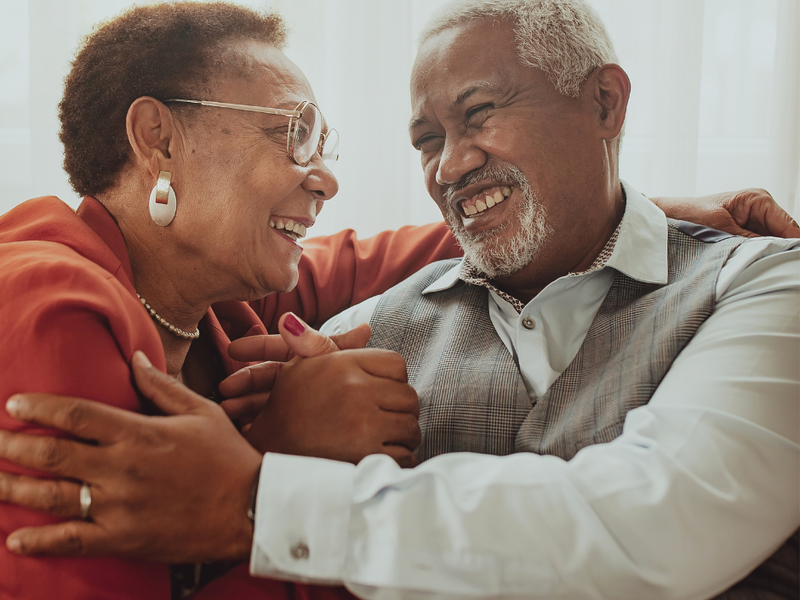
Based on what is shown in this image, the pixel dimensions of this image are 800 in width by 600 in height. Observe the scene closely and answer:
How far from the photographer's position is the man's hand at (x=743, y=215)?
140 cm

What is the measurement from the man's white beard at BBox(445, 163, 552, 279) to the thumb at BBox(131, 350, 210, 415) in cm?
72

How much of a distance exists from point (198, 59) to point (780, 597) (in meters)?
1.34

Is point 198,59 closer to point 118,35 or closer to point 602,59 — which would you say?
point 118,35

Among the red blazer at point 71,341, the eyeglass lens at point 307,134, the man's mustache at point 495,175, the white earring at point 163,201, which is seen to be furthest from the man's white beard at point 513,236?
the red blazer at point 71,341

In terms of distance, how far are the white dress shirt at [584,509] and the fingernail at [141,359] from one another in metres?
0.24

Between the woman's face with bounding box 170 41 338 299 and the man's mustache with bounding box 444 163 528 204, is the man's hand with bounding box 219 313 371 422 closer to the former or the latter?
the woman's face with bounding box 170 41 338 299

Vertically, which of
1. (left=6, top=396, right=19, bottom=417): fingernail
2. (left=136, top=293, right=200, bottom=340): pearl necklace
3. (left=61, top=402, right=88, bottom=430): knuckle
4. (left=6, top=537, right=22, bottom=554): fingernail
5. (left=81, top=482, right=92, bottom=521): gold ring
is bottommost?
(left=6, top=537, right=22, bottom=554): fingernail

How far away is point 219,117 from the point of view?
3.94ft

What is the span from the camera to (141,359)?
0.90 m

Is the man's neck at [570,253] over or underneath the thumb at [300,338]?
over

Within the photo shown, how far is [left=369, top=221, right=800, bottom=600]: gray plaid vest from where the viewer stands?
1060mm

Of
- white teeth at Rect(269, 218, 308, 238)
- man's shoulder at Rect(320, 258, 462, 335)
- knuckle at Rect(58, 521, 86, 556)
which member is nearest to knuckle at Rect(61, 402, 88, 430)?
knuckle at Rect(58, 521, 86, 556)

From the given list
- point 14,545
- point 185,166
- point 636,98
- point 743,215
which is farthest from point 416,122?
point 636,98

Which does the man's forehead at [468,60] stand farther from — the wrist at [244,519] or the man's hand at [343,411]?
the wrist at [244,519]
